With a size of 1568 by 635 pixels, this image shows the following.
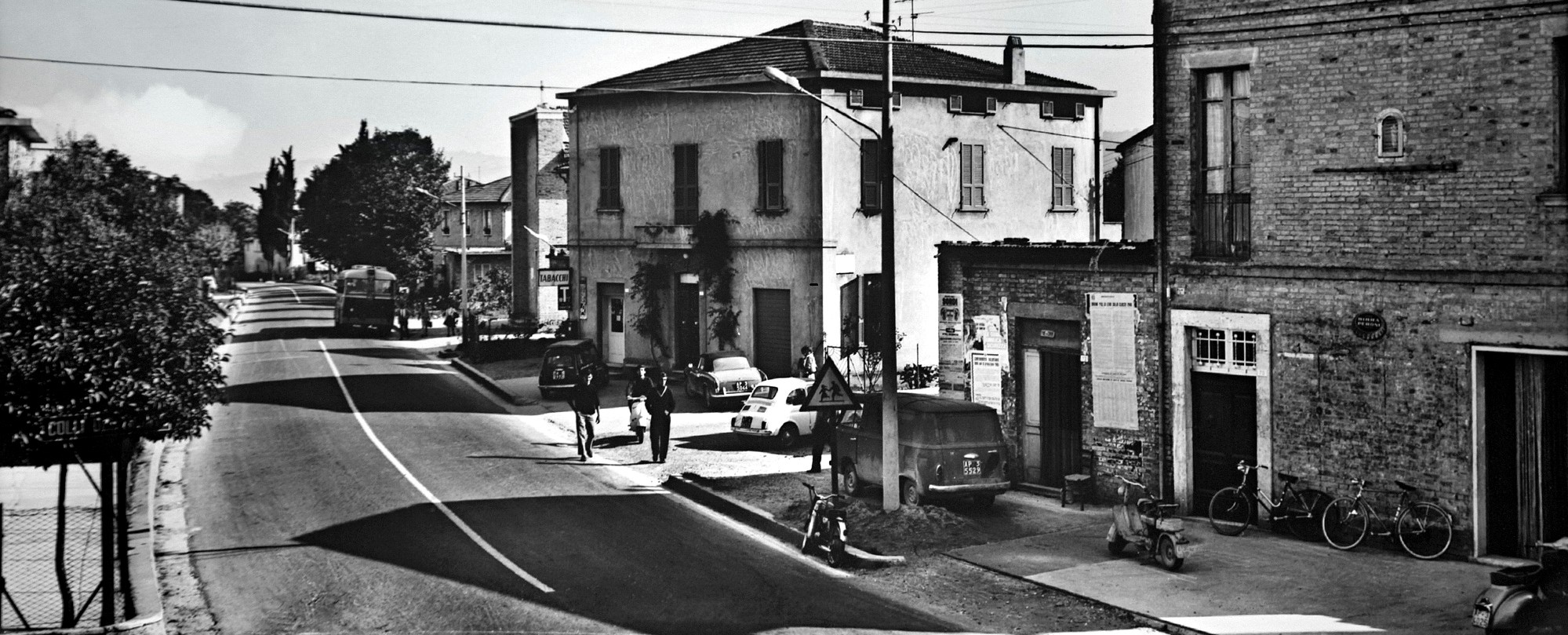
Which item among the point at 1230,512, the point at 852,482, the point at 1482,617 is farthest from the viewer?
the point at 852,482

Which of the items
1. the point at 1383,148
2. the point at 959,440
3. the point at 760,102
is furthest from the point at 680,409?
the point at 1383,148

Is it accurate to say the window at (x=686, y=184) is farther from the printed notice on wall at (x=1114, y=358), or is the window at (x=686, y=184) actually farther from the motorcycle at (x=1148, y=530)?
the motorcycle at (x=1148, y=530)

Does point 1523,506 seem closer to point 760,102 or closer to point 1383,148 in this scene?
point 1383,148

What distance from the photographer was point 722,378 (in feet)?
99.6

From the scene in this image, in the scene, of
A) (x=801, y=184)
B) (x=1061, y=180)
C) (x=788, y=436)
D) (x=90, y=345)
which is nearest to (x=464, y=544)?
(x=90, y=345)

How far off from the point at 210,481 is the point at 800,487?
389 inches

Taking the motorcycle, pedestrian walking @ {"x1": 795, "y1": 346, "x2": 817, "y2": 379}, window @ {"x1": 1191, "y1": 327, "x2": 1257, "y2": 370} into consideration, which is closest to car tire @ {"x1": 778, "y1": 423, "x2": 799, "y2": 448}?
pedestrian walking @ {"x1": 795, "y1": 346, "x2": 817, "y2": 379}

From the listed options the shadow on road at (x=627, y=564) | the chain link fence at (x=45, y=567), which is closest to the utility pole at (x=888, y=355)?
the shadow on road at (x=627, y=564)

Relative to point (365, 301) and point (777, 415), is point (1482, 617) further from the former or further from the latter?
point (365, 301)

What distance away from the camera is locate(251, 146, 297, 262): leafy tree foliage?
412 feet

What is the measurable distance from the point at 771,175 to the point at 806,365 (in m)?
5.26

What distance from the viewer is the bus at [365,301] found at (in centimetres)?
5425

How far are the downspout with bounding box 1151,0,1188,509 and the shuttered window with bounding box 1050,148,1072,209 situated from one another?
784 inches

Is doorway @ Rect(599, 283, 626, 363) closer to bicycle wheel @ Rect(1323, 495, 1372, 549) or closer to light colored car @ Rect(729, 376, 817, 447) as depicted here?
light colored car @ Rect(729, 376, 817, 447)
